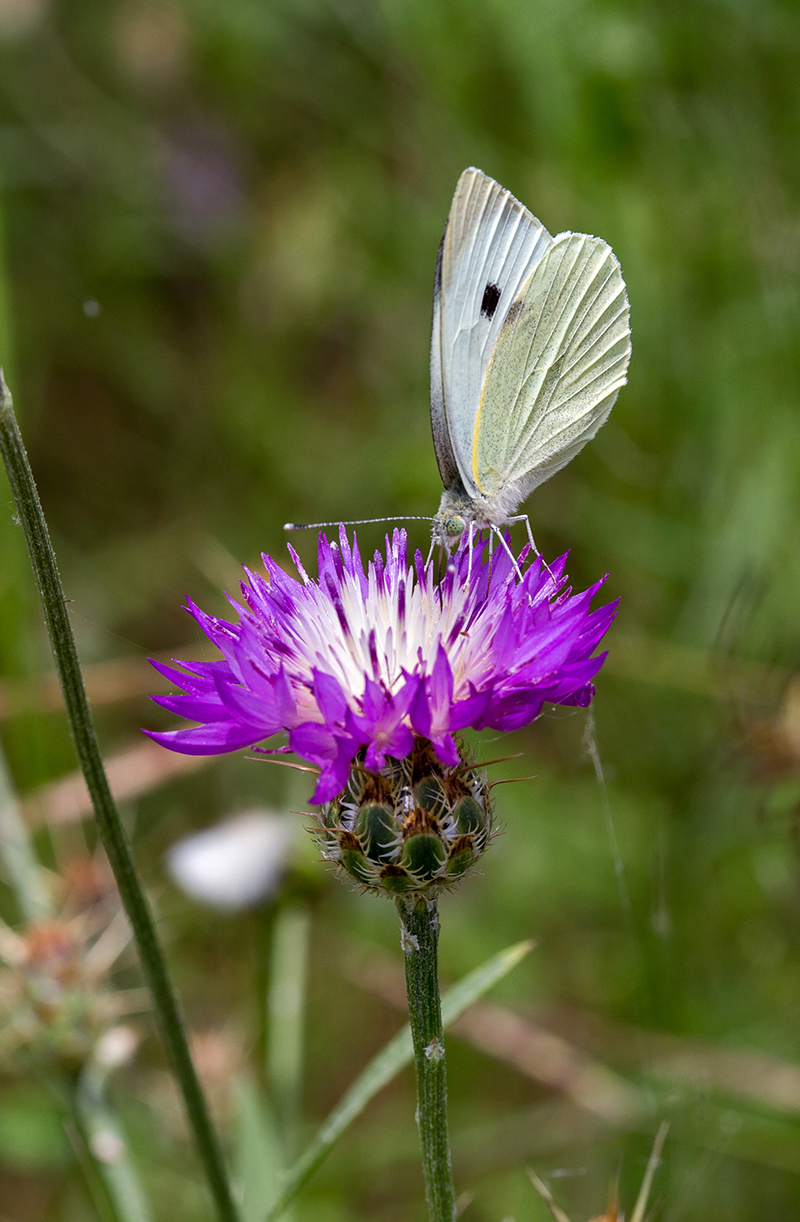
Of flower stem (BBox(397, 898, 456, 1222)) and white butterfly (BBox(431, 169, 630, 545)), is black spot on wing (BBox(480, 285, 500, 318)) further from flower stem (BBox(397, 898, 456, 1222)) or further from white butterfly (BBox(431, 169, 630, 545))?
flower stem (BBox(397, 898, 456, 1222))

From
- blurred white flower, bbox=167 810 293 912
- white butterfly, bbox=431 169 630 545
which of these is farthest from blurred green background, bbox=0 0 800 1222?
white butterfly, bbox=431 169 630 545

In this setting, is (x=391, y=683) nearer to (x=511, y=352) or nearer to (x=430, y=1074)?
(x=430, y=1074)

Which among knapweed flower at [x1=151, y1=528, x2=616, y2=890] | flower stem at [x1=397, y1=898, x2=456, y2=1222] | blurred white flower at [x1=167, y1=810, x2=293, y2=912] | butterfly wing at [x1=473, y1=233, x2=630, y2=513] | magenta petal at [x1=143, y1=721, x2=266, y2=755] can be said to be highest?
butterfly wing at [x1=473, y1=233, x2=630, y2=513]

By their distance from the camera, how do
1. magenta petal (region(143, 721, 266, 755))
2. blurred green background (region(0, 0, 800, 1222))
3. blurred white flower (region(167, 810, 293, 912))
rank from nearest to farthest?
1. magenta petal (region(143, 721, 266, 755))
2. blurred white flower (region(167, 810, 293, 912))
3. blurred green background (region(0, 0, 800, 1222))

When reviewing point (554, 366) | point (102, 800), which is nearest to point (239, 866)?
point (102, 800)

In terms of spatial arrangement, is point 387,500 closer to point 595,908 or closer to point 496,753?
point 496,753

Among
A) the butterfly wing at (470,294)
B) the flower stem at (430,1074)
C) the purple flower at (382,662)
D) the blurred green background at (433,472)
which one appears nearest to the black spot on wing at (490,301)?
the butterfly wing at (470,294)

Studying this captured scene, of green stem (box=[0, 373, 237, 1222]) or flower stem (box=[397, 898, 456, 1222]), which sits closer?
green stem (box=[0, 373, 237, 1222])
